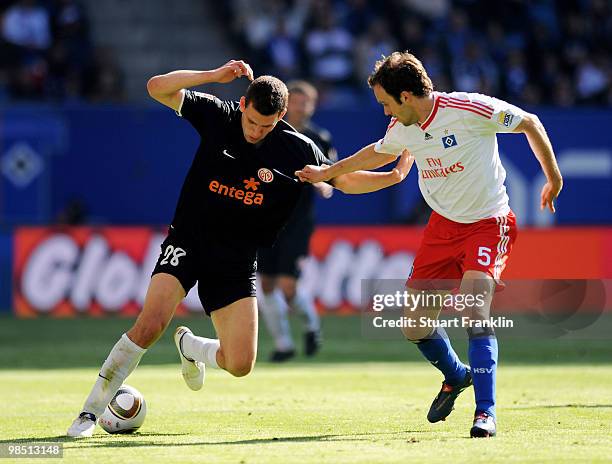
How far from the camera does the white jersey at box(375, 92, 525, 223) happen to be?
26.2ft

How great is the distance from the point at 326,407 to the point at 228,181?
7.19ft

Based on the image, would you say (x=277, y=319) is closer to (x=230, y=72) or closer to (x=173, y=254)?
(x=173, y=254)

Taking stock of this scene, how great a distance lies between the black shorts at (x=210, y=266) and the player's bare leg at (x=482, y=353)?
62.4 inches

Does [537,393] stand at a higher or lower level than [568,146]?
lower

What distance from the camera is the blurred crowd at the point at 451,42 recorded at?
22.0 m

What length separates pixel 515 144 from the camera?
21234 millimetres

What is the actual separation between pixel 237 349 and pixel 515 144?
13713 millimetres

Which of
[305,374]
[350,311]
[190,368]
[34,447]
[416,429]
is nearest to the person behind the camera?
[34,447]

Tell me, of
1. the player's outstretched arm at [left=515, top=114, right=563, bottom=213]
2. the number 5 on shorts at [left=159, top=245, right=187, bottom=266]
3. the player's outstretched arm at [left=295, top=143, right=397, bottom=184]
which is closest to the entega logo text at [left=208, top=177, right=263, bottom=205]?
the player's outstretched arm at [left=295, top=143, right=397, bottom=184]

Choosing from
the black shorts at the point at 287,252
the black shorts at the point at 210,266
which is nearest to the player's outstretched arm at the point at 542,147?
A: the black shorts at the point at 210,266

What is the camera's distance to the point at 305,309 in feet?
45.8

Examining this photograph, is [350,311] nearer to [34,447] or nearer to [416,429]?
[416,429]

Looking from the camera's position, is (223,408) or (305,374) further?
(305,374)

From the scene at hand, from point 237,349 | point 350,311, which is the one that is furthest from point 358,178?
point 350,311
